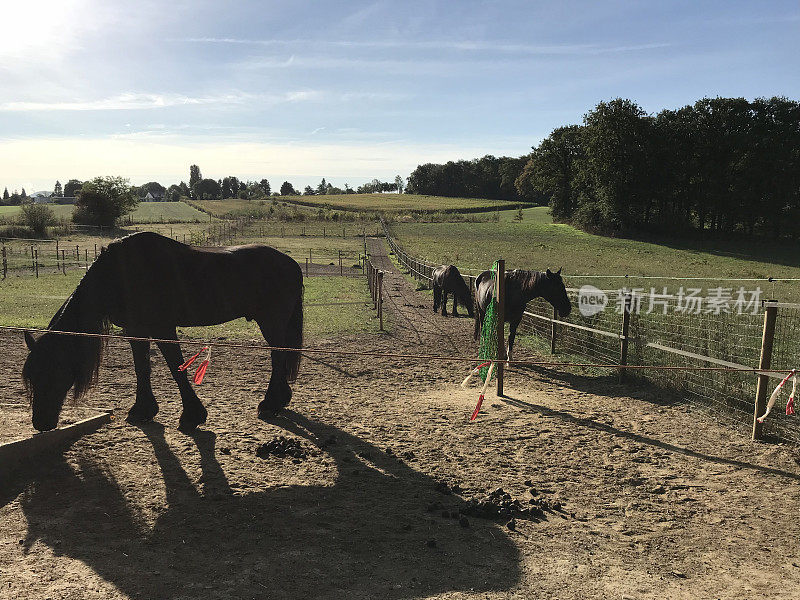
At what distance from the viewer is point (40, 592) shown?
3244 mm

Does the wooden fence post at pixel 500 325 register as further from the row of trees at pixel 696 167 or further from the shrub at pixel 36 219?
the shrub at pixel 36 219

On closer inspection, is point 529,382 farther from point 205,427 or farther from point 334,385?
point 205,427

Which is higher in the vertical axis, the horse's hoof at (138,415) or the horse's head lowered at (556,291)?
the horse's head lowered at (556,291)

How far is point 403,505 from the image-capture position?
4.51 metres

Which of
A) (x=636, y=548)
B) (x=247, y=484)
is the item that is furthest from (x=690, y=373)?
(x=247, y=484)

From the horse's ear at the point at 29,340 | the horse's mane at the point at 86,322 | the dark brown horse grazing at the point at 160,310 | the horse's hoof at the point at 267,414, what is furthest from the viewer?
the horse's hoof at the point at 267,414

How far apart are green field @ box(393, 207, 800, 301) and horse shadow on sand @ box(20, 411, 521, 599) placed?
18.0 metres

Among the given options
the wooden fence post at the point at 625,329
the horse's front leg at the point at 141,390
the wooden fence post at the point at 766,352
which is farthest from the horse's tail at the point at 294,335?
the wooden fence post at the point at 766,352

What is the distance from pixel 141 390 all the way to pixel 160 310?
100 centimetres

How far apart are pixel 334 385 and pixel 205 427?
2.33m

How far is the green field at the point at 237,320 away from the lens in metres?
11.9

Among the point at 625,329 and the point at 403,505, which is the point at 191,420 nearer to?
the point at 403,505

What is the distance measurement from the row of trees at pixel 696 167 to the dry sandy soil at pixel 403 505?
44501 millimetres

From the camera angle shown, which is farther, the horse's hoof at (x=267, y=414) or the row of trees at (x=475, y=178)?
the row of trees at (x=475, y=178)
